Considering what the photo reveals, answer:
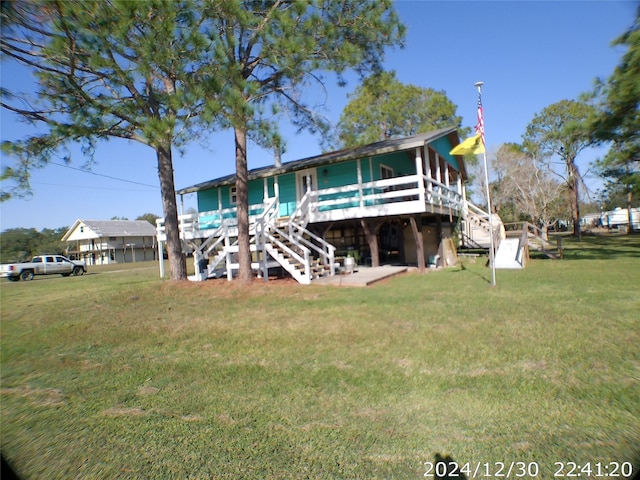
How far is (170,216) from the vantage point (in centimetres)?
1207

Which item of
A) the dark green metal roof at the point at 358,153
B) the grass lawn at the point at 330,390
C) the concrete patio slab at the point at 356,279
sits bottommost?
the grass lawn at the point at 330,390

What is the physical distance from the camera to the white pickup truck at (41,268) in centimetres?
2358

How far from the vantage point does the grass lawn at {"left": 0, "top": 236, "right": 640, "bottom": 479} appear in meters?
2.54

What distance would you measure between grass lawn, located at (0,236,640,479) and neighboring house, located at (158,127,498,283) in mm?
5257

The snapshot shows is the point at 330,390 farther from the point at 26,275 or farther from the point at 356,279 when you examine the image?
the point at 26,275

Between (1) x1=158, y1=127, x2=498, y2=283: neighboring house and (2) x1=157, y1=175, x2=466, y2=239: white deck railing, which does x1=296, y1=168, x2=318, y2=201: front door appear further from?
(2) x1=157, y1=175, x2=466, y2=239: white deck railing

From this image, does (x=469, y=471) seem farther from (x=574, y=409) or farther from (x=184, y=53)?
(x=184, y=53)

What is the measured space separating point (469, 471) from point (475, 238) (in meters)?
19.6

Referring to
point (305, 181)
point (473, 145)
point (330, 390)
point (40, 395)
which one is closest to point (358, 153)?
point (305, 181)

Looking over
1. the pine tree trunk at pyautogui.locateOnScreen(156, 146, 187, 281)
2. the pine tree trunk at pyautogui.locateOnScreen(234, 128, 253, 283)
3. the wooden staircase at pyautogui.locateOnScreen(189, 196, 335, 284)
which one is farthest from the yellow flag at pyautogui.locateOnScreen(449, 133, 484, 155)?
the pine tree trunk at pyautogui.locateOnScreen(156, 146, 187, 281)

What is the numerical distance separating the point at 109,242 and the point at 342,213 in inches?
1815

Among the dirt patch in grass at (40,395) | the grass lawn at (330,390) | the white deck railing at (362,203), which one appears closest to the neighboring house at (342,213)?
the white deck railing at (362,203)

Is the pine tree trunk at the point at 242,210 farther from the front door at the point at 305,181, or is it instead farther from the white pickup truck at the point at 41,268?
the white pickup truck at the point at 41,268

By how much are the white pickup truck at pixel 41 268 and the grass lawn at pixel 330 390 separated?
854 inches
